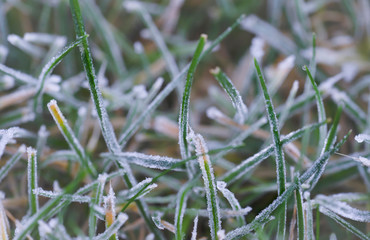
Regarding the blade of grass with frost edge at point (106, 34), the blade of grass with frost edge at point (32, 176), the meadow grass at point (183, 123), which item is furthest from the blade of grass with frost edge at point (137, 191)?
the blade of grass with frost edge at point (106, 34)

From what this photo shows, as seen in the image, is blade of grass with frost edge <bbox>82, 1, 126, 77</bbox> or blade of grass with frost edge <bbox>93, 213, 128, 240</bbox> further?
blade of grass with frost edge <bbox>82, 1, 126, 77</bbox>

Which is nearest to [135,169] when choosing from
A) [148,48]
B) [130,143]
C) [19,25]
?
[130,143]

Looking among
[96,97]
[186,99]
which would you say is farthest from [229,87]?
[96,97]

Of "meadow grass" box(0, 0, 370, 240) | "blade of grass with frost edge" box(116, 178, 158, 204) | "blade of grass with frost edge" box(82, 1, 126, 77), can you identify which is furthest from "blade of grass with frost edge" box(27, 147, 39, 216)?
"blade of grass with frost edge" box(82, 1, 126, 77)

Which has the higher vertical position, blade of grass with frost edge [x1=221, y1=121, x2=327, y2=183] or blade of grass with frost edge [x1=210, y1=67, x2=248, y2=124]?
blade of grass with frost edge [x1=210, y1=67, x2=248, y2=124]

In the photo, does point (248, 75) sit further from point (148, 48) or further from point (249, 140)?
point (148, 48)

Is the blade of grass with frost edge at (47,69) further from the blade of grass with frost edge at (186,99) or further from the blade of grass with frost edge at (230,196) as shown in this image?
the blade of grass with frost edge at (230,196)

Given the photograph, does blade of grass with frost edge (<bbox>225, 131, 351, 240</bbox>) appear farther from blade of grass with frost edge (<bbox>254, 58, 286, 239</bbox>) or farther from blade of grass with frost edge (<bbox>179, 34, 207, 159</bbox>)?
blade of grass with frost edge (<bbox>179, 34, 207, 159</bbox>)
